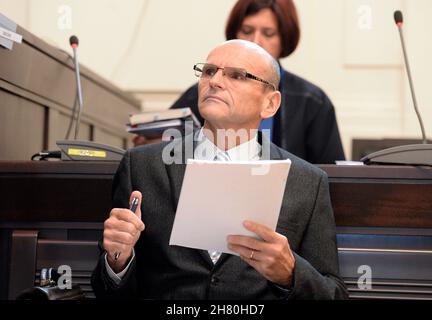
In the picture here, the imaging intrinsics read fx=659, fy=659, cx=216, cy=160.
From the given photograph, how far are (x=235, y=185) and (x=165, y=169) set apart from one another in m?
0.42

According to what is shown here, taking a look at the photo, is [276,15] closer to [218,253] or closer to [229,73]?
[229,73]

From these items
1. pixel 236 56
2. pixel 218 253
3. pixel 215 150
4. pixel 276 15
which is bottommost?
pixel 218 253

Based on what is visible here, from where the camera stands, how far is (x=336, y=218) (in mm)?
1962

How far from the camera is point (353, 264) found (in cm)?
196

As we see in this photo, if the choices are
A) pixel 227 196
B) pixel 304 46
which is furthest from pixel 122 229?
pixel 304 46

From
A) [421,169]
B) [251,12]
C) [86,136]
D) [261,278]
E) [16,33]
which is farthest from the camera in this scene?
[86,136]

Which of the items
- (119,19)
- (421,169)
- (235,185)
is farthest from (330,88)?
(235,185)

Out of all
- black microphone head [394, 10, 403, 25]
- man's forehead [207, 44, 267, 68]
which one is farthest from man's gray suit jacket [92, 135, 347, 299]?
black microphone head [394, 10, 403, 25]

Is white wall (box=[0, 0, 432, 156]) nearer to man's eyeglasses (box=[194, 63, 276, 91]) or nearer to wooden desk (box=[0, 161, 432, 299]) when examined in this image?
wooden desk (box=[0, 161, 432, 299])

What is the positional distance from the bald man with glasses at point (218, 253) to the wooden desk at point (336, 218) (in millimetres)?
197

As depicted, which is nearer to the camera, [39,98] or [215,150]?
[215,150]

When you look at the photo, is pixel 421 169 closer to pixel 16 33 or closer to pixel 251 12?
pixel 251 12

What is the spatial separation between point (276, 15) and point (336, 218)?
118 cm

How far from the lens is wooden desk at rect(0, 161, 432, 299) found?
194 centimetres
